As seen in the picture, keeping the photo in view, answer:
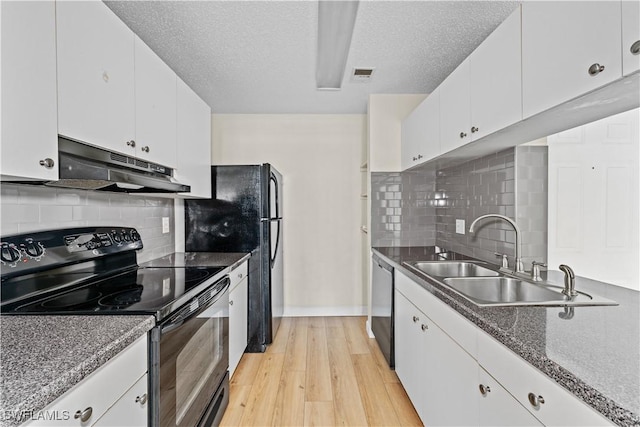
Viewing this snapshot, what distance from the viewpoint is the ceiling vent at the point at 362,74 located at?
2670 mm

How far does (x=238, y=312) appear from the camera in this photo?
2.55 m

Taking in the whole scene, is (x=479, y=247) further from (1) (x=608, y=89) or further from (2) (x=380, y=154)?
(1) (x=608, y=89)

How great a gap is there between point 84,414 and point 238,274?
172 cm

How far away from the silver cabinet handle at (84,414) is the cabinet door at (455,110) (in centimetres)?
196

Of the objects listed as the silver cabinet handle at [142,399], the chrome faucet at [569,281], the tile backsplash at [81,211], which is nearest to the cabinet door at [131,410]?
the silver cabinet handle at [142,399]

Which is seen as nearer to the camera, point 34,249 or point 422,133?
point 34,249

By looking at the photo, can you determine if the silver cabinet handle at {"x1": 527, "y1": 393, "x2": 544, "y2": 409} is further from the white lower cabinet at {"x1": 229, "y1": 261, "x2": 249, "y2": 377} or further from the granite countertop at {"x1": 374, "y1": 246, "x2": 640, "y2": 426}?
the white lower cabinet at {"x1": 229, "y1": 261, "x2": 249, "y2": 377}

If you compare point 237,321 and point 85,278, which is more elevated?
point 85,278

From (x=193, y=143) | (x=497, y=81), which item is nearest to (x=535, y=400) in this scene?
(x=497, y=81)

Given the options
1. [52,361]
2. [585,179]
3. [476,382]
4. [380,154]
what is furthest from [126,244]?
[585,179]

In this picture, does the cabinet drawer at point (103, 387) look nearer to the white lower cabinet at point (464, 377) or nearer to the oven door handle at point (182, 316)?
the oven door handle at point (182, 316)

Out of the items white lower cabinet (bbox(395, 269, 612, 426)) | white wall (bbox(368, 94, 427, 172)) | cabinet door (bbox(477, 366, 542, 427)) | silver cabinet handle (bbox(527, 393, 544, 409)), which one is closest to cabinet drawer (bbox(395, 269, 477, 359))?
white lower cabinet (bbox(395, 269, 612, 426))

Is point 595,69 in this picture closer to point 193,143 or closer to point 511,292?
point 511,292

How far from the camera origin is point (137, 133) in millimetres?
1681
